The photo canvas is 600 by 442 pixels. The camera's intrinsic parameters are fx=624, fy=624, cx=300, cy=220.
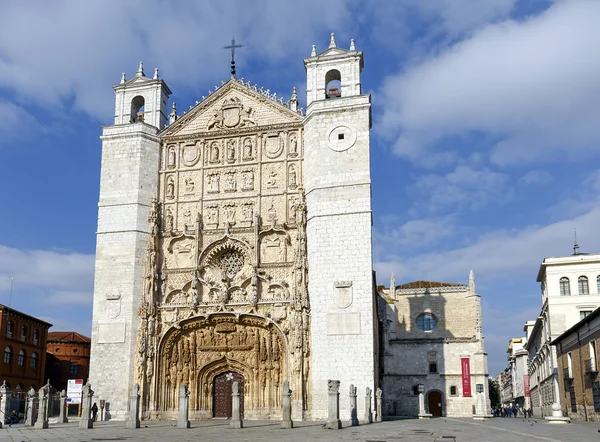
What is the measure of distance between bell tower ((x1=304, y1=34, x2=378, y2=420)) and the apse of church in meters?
0.64

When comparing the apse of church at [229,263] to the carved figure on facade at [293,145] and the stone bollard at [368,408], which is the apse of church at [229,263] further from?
the stone bollard at [368,408]

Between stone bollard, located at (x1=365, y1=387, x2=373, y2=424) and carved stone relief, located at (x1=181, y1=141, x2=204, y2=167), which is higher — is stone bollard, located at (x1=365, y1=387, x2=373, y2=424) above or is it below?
below

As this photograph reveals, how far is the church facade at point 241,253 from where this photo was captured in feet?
81.6

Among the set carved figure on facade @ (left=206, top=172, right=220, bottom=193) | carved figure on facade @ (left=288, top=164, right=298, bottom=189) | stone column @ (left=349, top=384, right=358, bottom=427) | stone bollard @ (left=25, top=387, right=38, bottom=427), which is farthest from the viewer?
carved figure on facade @ (left=206, top=172, right=220, bottom=193)

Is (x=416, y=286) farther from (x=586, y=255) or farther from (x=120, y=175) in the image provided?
(x=120, y=175)

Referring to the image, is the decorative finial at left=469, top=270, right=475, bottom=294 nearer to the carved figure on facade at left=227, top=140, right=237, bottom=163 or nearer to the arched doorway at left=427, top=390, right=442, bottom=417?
the arched doorway at left=427, top=390, right=442, bottom=417

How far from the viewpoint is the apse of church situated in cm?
2548

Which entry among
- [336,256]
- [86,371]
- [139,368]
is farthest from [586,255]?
[86,371]

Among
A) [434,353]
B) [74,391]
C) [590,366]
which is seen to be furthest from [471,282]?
[74,391]

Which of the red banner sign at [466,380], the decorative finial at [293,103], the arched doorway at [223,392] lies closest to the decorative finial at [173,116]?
the decorative finial at [293,103]

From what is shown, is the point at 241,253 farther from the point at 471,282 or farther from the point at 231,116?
the point at 471,282

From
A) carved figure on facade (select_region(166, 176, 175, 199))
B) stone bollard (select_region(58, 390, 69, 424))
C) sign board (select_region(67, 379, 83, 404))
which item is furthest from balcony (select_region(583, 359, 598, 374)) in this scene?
stone bollard (select_region(58, 390, 69, 424))

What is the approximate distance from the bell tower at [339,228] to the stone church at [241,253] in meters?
0.05

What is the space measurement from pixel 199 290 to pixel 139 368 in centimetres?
400
